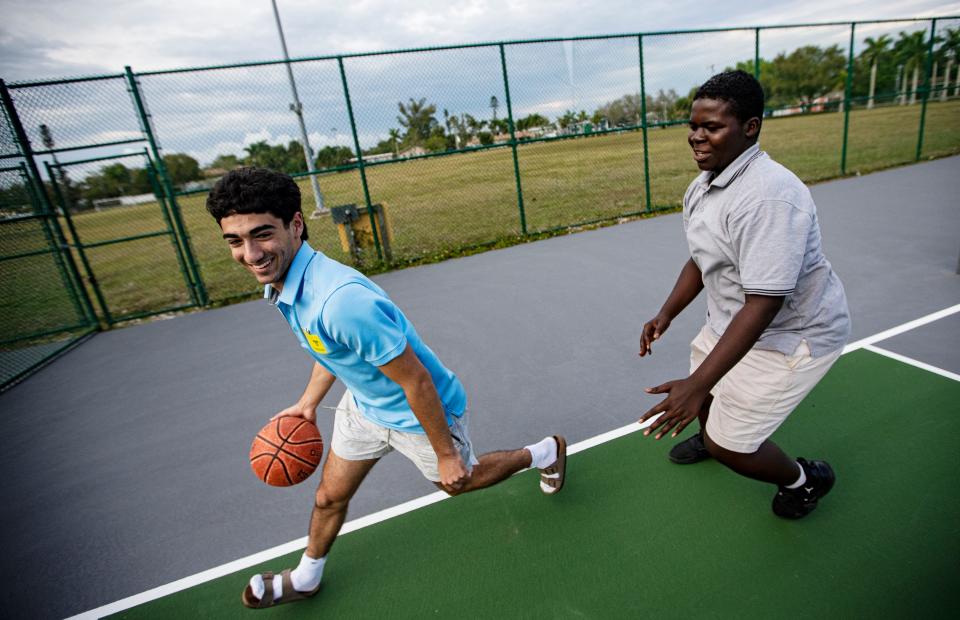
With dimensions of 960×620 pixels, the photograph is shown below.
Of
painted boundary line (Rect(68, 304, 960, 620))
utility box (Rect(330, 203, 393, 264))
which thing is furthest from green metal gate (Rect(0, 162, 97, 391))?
painted boundary line (Rect(68, 304, 960, 620))

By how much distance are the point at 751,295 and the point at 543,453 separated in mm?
1383

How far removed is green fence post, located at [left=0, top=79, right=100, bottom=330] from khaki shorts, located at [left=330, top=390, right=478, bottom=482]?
6.97 m

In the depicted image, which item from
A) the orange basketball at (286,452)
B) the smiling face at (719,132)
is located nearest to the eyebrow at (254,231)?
the orange basketball at (286,452)

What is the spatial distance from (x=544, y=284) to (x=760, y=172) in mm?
4969

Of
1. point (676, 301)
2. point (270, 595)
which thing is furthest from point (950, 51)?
point (270, 595)

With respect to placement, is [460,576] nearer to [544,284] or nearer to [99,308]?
[544,284]

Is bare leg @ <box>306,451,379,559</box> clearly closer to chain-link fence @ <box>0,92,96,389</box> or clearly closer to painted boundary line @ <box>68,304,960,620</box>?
painted boundary line @ <box>68,304,960,620</box>

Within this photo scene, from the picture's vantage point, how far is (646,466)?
3145mm

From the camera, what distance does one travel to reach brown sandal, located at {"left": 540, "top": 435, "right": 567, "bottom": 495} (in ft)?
9.59

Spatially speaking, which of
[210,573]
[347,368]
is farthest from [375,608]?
[347,368]

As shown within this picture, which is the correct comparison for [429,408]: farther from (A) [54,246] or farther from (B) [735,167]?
(A) [54,246]

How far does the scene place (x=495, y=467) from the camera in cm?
250

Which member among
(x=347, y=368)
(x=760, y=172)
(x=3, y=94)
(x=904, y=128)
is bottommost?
(x=904, y=128)

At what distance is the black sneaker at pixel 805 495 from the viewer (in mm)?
2574
